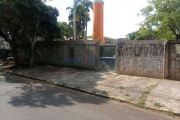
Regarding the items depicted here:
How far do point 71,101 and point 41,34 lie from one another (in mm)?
8121

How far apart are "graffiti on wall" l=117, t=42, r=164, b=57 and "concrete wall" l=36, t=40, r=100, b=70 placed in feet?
6.05

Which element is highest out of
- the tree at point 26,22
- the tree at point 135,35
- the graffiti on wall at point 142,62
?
the tree at point 135,35

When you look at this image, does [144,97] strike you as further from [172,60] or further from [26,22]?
[26,22]

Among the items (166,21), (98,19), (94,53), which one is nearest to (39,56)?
(94,53)

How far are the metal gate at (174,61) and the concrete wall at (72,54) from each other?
4.36m

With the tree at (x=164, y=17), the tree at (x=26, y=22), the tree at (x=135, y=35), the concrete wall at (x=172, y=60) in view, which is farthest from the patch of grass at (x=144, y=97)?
the tree at (x=135, y=35)

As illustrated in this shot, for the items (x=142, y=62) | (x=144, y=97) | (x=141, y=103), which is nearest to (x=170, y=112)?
(x=141, y=103)

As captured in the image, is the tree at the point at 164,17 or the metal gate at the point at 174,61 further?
the tree at the point at 164,17

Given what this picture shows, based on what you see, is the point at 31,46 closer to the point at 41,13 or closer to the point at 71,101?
the point at 41,13

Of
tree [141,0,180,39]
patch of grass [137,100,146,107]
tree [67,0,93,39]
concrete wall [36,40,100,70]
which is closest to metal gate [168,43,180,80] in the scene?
patch of grass [137,100,146,107]

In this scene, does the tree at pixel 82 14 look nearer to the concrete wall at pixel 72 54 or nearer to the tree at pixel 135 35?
the concrete wall at pixel 72 54

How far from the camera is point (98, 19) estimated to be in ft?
65.0

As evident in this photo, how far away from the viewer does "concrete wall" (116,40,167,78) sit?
8241 millimetres

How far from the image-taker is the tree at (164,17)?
64.1ft
